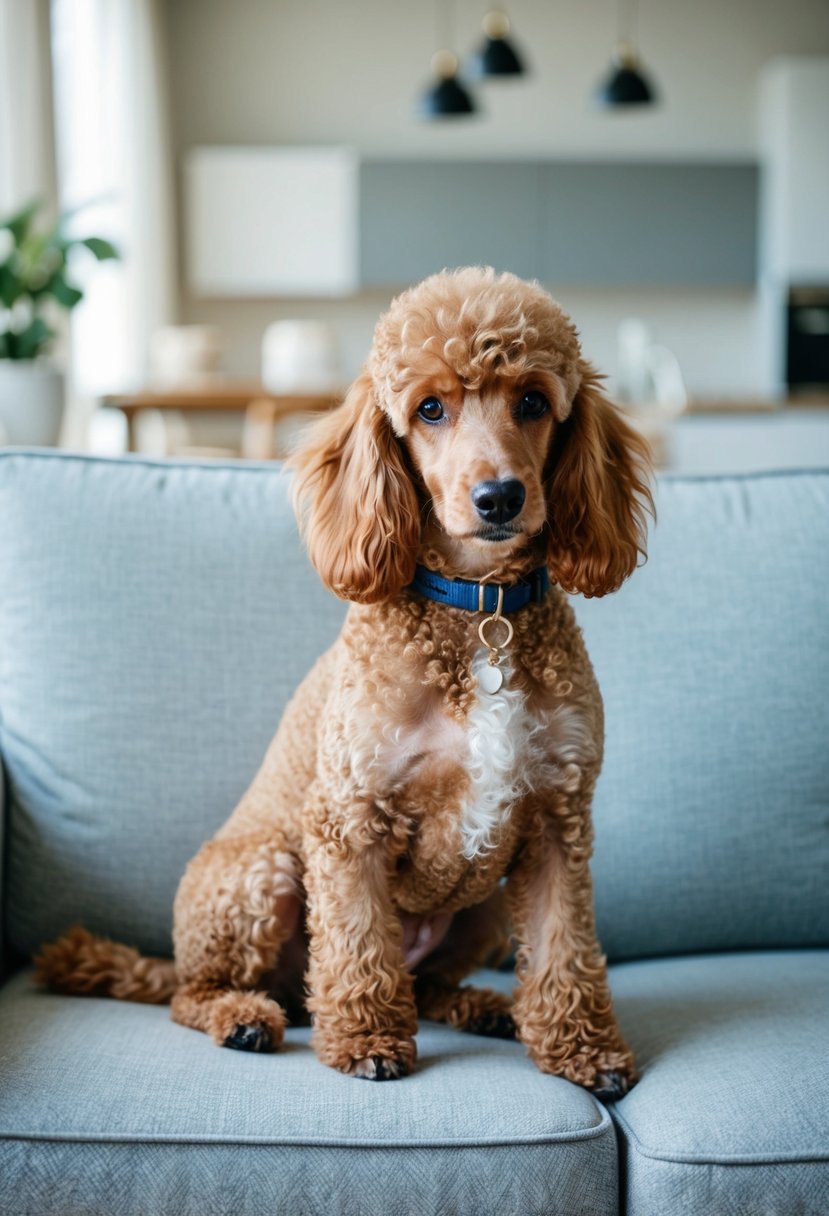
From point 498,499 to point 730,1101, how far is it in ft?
2.09

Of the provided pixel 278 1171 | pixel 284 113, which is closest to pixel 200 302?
pixel 284 113

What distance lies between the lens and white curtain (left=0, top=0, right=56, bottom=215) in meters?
4.48

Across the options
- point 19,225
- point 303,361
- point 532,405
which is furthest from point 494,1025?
point 303,361

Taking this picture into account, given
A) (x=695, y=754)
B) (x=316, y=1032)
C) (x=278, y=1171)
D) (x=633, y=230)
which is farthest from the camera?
(x=633, y=230)

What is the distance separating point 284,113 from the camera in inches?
291

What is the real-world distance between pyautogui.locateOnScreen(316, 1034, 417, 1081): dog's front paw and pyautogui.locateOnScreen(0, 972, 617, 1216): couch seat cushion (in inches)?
1.3

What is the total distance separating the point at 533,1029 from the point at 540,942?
9cm

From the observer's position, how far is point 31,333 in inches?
115

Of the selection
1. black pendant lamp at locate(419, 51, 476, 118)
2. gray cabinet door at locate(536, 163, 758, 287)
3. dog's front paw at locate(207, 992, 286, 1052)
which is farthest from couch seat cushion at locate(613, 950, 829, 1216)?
gray cabinet door at locate(536, 163, 758, 287)

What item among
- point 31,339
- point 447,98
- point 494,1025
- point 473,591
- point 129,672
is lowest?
point 494,1025

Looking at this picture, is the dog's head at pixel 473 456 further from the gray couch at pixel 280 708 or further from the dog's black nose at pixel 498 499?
the gray couch at pixel 280 708

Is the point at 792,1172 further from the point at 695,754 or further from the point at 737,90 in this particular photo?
the point at 737,90

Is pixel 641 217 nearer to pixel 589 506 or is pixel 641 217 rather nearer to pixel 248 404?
pixel 248 404

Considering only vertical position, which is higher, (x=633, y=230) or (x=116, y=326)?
(x=633, y=230)
